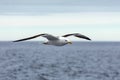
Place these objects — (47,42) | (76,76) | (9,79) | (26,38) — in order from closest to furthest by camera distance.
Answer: (26,38) < (47,42) < (9,79) < (76,76)

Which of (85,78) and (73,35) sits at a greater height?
(73,35)

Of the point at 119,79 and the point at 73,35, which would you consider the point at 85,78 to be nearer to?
the point at 119,79

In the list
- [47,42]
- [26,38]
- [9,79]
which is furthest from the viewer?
[9,79]

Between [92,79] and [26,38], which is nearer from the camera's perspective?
[26,38]

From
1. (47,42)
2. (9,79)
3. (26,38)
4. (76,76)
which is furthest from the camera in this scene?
(76,76)

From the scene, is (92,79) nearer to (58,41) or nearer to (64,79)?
(64,79)

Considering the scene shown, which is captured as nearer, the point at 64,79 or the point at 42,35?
the point at 42,35

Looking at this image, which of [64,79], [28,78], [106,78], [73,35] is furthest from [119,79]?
[73,35]

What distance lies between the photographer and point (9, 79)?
242 feet

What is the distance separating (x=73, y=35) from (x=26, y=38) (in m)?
4.24

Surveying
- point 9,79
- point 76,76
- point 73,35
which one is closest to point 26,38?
point 73,35

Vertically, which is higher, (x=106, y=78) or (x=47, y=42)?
(x=47, y=42)

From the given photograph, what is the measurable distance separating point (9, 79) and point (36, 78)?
17.8 feet

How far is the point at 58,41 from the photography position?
30734 mm
